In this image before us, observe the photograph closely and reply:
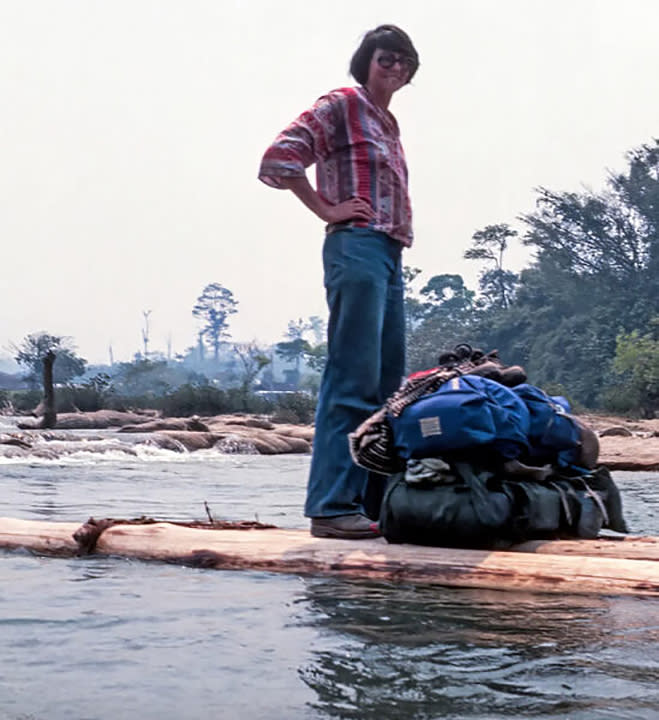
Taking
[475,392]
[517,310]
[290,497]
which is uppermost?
[517,310]

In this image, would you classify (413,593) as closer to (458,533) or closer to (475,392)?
(458,533)

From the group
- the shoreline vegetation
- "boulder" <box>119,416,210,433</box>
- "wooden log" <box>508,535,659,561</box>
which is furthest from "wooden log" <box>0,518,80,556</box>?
"boulder" <box>119,416,210,433</box>

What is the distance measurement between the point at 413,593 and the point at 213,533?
101 centimetres

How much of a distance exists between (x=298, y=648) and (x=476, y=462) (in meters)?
1.33

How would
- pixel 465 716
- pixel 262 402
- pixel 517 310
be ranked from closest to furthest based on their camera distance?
pixel 465 716
pixel 262 402
pixel 517 310

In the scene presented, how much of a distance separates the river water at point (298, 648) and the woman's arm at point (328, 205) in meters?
1.23

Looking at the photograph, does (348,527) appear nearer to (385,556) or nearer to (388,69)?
(385,556)

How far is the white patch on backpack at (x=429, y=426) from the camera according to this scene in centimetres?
387

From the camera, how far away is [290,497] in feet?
32.1

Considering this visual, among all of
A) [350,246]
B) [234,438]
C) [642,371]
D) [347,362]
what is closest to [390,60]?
[350,246]

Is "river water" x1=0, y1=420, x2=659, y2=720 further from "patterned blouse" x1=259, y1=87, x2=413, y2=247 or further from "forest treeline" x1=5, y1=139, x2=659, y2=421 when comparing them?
"forest treeline" x1=5, y1=139, x2=659, y2=421

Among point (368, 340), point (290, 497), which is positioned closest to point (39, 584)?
point (368, 340)

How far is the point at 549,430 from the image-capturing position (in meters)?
4.14

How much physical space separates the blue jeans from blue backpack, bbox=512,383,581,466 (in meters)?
0.52
